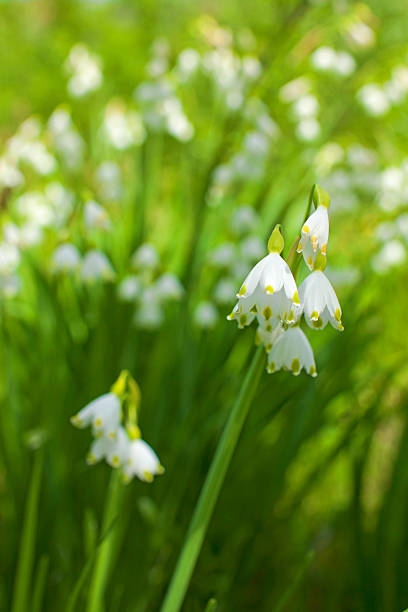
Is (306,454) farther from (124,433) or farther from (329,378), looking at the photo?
(124,433)

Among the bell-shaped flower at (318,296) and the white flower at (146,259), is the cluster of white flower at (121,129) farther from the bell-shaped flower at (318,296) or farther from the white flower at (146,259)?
the bell-shaped flower at (318,296)

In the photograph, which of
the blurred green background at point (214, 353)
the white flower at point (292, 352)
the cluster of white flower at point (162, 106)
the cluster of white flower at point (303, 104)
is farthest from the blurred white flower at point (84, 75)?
the white flower at point (292, 352)

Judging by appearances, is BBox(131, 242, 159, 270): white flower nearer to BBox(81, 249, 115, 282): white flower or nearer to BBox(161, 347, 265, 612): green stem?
BBox(81, 249, 115, 282): white flower

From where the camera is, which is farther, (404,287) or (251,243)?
(404,287)

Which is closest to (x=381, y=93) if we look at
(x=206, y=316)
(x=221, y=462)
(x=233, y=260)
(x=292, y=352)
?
(x=233, y=260)

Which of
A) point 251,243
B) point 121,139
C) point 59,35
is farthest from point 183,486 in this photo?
point 59,35

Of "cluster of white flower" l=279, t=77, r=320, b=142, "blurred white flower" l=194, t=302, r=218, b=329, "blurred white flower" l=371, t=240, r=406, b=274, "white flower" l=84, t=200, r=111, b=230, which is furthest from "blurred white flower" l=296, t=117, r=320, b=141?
"white flower" l=84, t=200, r=111, b=230
